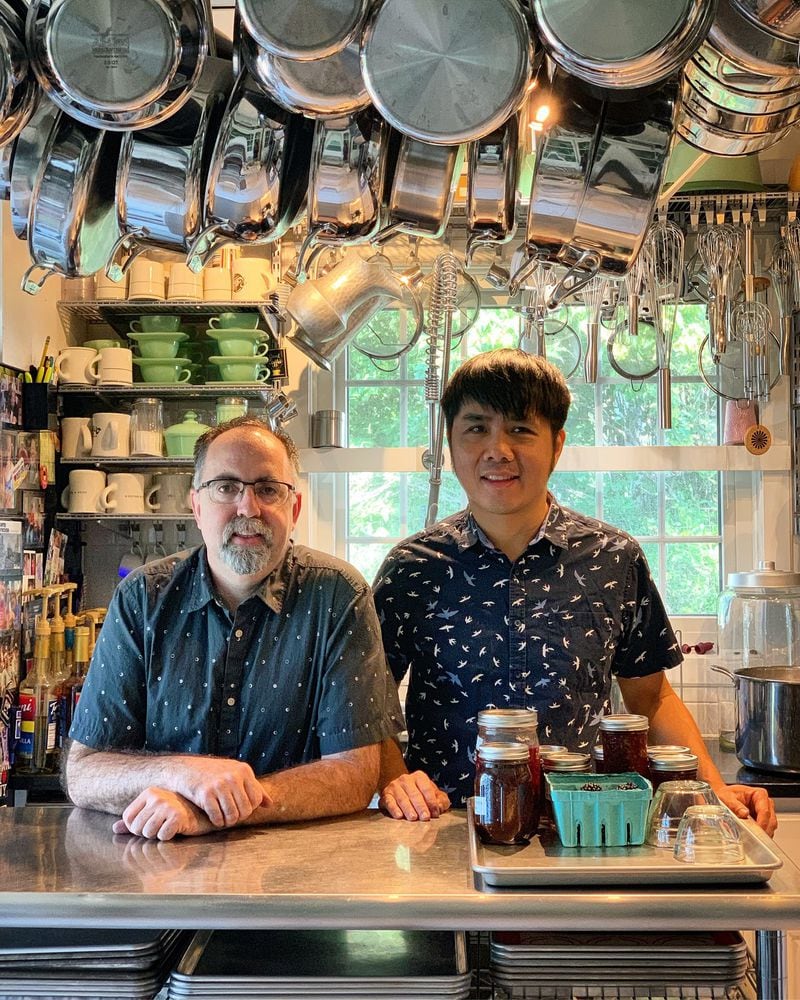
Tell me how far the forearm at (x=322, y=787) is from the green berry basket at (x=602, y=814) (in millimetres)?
400

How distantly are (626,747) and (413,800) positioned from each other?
319 millimetres

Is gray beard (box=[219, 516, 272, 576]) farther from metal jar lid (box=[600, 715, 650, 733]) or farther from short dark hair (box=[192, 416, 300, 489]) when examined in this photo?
metal jar lid (box=[600, 715, 650, 733])

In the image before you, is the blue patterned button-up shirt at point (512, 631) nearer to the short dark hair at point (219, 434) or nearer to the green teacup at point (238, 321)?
the short dark hair at point (219, 434)

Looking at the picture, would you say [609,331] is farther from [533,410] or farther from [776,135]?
[776,135]

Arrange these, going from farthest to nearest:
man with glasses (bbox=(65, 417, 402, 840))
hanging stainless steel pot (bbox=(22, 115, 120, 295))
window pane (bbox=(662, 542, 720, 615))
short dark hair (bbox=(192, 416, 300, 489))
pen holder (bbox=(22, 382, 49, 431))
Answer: window pane (bbox=(662, 542, 720, 615))
pen holder (bbox=(22, 382, 49, 431))
short dark hair (bbox=(192, 416, 300, 489))
man with glasses (bbox=(65, 417, 402, 840))
hanging stainless steel pot (bbox=(22, 115, 120, 295))

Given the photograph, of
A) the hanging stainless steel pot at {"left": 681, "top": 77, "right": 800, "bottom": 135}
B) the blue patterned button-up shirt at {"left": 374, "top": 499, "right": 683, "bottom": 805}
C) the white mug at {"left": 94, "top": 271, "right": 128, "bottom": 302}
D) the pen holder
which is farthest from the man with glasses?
the white mug at {"left": 94, "top": 271, "right": 128, "bottom": 302}

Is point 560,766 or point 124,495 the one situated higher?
point 124,495

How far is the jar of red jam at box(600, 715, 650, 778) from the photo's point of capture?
49.5 inches

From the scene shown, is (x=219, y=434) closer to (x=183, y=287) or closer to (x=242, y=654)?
(x=242, y=654)

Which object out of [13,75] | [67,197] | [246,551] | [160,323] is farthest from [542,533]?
[160,323]

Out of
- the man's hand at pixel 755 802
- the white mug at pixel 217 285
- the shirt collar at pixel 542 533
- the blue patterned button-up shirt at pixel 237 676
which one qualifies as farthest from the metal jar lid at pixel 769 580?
the white mug at pixel 217 285

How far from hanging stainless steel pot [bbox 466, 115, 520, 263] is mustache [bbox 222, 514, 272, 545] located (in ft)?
1.95

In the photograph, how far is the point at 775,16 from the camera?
3.65 feet

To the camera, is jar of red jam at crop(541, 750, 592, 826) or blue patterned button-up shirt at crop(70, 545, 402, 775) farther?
blue patterned button-up shirt at crop(70, 545, 402, 775)
